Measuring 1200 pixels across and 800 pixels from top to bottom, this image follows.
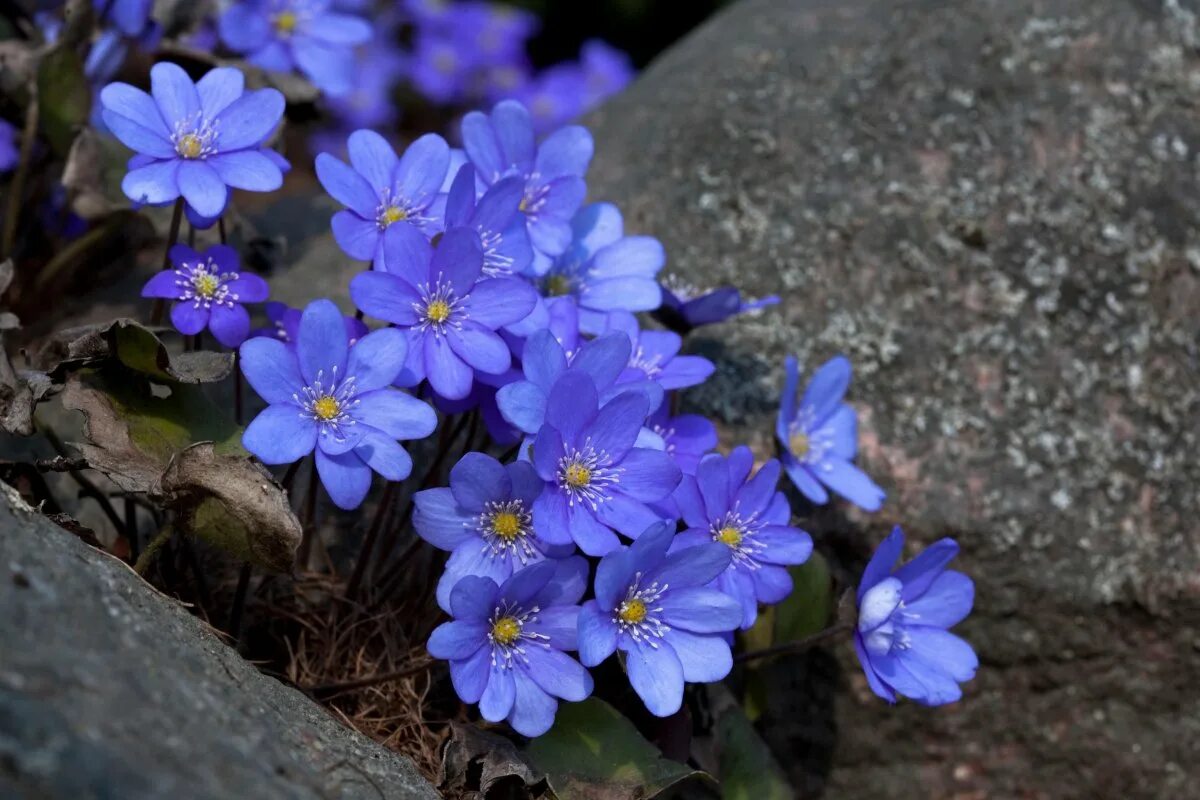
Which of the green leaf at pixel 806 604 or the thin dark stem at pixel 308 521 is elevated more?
the thin dark stem at pixel 308 521

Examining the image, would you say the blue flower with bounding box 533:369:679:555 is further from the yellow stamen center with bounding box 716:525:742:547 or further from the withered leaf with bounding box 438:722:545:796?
the withered leaf with bounding box 438:722:545:796

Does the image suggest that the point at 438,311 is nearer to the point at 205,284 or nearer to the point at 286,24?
the point at 205,284

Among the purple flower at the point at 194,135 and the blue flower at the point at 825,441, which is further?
the blue flower at the point at 825,441

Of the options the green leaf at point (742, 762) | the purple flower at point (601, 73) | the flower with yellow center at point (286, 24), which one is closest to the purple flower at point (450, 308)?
the green leaf at point (742, 762)

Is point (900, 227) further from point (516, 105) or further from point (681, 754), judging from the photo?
point (681, 754)

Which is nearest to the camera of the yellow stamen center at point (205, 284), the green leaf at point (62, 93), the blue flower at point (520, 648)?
the blue flower at point (520, 648)

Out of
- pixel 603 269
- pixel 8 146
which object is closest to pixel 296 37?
pixel 8 146

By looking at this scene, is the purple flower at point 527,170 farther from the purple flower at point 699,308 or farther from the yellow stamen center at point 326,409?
the yellow stamen center at point 326,409
